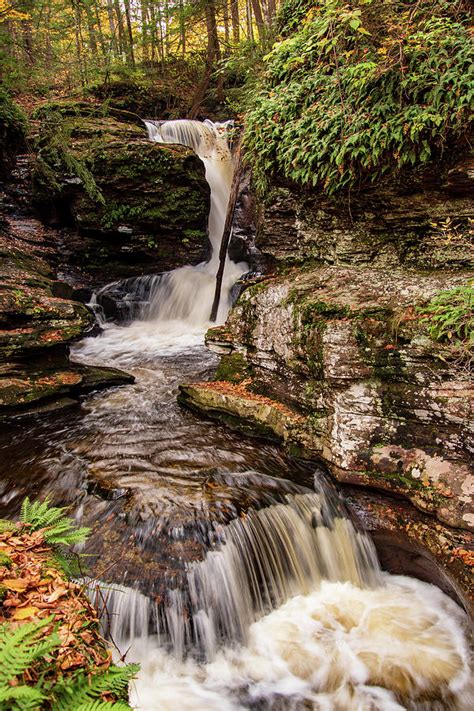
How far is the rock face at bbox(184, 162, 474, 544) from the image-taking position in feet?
15.3

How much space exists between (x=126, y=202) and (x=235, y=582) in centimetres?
1150

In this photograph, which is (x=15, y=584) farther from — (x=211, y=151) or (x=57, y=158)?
(x=211, y=151)

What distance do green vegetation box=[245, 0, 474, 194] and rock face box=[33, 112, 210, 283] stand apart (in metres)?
5.93

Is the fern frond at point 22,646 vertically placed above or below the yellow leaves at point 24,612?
above

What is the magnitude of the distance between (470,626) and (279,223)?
673cm

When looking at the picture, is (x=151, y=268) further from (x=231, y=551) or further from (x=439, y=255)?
(x=231, y=551)

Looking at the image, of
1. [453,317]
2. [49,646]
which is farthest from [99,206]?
[49,646]

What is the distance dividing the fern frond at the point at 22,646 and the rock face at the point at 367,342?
4.08 metres

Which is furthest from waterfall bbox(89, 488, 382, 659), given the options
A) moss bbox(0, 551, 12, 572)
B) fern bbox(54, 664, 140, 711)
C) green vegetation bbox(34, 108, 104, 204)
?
green vegetation bbox(34, 108, 104, 204)

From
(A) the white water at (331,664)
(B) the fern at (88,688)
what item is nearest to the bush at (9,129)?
(A) the white water at (331,664)

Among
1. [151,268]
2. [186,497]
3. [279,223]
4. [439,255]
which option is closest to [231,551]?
[186,497]

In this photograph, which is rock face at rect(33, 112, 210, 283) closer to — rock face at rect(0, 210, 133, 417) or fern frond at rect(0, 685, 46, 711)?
rock face at rect(0, 210, 133, 417)

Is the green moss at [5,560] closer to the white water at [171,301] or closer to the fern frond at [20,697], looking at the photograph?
the fern frond at [20,697]

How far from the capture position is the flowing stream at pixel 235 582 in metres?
3.62
